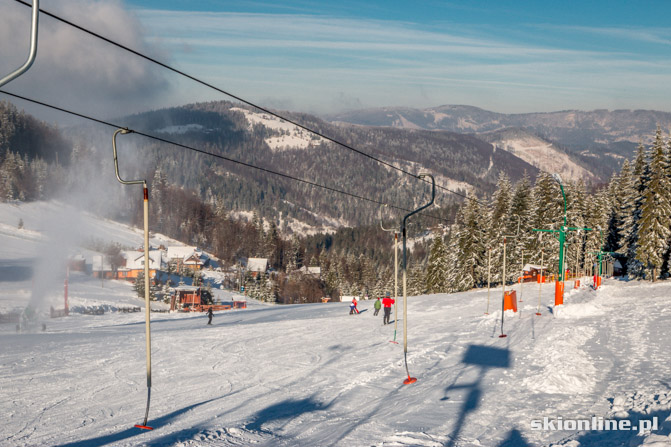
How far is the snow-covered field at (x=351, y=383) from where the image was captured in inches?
458

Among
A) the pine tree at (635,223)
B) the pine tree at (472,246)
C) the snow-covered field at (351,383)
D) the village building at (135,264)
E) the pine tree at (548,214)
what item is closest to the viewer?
the snow-covered field at (351,383)

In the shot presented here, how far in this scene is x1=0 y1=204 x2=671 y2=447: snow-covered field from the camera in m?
11.6

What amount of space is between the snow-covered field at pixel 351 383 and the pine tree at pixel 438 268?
3514 cm

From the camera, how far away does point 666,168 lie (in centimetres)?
4397

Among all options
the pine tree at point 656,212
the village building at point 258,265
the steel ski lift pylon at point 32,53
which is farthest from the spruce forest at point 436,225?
the steel ski lift pylon at point 32,53

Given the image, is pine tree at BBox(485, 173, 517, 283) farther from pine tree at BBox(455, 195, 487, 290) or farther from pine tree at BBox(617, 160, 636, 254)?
pine tree at BBox(617, 160, 636, 254)

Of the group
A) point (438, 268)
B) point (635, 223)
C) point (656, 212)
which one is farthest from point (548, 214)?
point (656, 212)

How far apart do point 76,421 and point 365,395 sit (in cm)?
797

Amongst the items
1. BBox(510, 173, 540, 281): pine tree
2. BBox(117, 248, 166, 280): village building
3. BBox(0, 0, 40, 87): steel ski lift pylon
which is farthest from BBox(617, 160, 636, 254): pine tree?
BBox(117, 248, 166, 280): village building

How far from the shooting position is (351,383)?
56.9 feet

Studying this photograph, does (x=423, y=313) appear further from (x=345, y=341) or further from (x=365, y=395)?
(x=365, y=395)

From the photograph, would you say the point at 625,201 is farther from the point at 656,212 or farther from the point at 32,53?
the point at 32,53

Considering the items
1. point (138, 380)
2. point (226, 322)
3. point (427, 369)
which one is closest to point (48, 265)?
point (226, 322)

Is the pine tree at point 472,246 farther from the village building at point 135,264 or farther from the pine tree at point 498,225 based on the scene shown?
the village building at point 135,264
